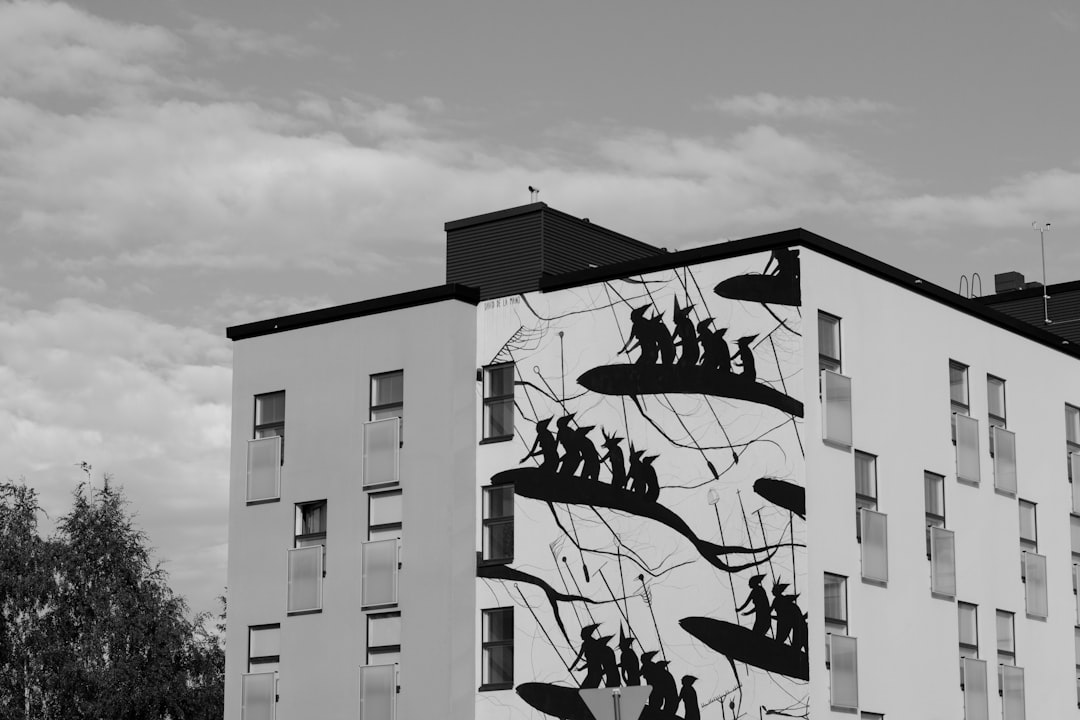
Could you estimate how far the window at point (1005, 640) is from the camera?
35.4 meters

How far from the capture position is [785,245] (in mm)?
32438

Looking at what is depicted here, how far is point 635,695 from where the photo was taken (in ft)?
78.0

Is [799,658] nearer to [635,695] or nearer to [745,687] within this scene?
[745,687]

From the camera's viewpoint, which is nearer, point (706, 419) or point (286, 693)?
point (706, 419)

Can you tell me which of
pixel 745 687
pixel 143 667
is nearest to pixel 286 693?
pixel 745 687

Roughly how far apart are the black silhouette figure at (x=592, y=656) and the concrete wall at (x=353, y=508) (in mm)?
2384

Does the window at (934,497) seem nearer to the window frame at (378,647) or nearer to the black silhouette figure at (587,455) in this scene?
the black silhouette figure at (587,455)

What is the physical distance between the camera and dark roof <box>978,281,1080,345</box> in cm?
4331

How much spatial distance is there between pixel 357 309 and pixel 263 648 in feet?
22.4

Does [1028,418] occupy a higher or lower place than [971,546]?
higher

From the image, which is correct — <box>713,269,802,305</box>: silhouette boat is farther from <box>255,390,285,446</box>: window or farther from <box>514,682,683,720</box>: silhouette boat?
<box>255,390,285,446</box>: window

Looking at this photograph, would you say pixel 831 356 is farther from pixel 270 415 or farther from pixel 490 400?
pixel 270 415

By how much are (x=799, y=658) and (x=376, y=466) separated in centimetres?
931

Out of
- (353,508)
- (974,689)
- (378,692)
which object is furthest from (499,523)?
(974,689)
